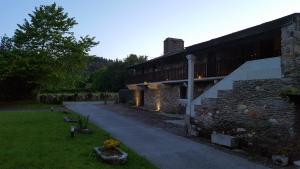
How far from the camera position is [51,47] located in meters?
35.7

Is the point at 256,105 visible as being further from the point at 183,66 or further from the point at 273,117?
the point at 183,66

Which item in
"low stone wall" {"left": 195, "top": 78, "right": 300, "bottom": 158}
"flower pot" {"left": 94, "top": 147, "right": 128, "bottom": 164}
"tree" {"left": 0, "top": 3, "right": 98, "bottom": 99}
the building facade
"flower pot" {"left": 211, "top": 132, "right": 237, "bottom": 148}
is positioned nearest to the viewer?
"flower pot" {"left": 94, "top": 147, "right": 128, "bottom": 164}

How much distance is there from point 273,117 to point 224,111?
2.83m

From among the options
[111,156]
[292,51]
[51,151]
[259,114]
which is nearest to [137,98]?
[259,114]

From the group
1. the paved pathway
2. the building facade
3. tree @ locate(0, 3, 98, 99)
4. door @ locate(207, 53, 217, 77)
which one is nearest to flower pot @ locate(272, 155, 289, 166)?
the paved pathway

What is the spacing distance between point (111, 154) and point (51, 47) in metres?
28.7

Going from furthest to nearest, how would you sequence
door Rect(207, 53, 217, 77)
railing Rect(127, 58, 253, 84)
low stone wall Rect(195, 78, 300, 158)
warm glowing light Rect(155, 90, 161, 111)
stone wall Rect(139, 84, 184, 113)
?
warm glowing light Rect(155, 90, 161, 111) < stone wall Rect(139, 84, 184, 113) < door Rect(207, 53, 217, 77) < railing Rect(127, 58, 253, 84) < low stone wall Rect(195, 78, 300, 158)

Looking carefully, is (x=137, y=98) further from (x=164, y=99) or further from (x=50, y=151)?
(x=50, y=151)

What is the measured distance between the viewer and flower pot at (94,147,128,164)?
909cm

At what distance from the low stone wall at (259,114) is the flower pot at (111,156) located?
5.54 metres

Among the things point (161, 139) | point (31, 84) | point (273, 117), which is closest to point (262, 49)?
point (273, 117)

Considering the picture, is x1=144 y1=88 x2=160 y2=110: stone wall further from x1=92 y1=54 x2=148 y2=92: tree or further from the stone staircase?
x1=92 y1=54 x2=148 y2=92: tree

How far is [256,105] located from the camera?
39.9ft

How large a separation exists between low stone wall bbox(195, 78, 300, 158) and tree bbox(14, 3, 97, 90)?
24422mm
